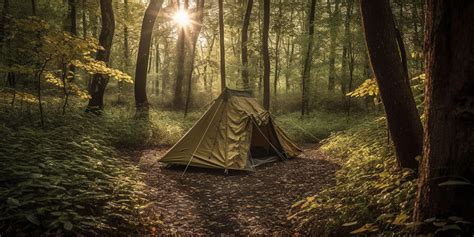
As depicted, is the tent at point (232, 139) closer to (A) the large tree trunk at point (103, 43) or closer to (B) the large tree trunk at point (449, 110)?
(A) the large tree trunk at point (103, 43)

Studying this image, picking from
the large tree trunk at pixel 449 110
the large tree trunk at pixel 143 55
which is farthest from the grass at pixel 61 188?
the large tree trunk at pixel 143 55

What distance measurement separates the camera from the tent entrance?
1021 centimetres

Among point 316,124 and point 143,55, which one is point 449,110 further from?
point 316,124

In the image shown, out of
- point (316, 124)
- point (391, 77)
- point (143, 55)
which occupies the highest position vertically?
point (143, 55)

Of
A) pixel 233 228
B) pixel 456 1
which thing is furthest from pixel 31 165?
pixel 456 1

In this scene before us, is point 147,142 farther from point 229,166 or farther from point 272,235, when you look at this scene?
point 272,235

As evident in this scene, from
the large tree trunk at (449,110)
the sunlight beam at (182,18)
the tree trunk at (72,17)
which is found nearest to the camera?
the large tree trunk at (449,110)

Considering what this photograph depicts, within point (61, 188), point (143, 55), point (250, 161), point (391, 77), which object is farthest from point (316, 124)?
point (61, 188)

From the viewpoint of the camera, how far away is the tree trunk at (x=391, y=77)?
4.09m

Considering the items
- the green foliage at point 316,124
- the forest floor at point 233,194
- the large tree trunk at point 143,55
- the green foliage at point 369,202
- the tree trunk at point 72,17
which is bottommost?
the forest floor at point 233,194

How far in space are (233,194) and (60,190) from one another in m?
3.46

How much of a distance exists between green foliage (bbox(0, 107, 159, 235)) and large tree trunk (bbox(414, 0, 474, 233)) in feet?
11.7

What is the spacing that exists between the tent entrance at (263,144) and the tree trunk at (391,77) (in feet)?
19.4

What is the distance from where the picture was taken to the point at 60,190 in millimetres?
4250
